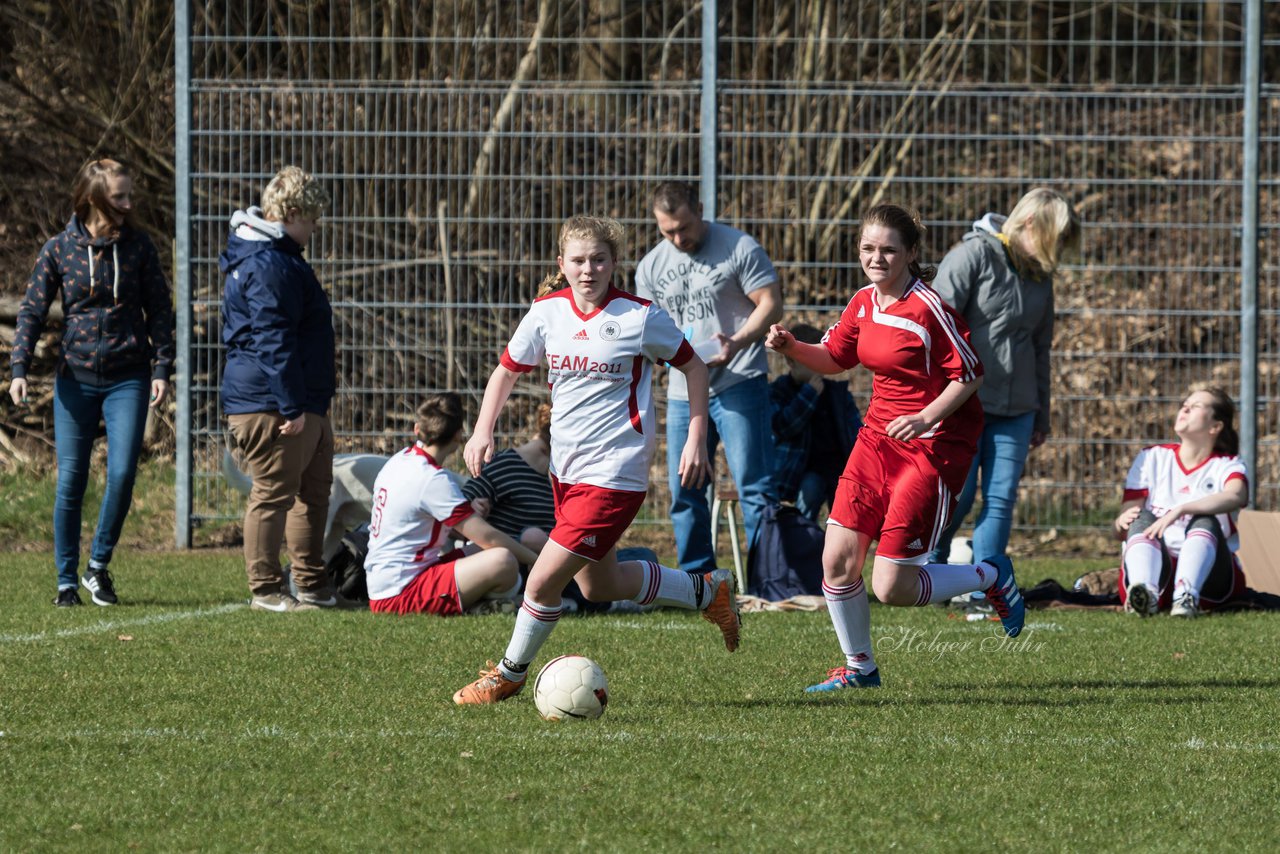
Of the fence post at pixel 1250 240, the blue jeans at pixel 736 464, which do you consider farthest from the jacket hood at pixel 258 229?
the fence post at pixel 1250 240

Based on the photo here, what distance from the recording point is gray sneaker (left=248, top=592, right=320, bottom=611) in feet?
25.7

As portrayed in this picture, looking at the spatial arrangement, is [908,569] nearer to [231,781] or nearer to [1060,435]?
[231,781]

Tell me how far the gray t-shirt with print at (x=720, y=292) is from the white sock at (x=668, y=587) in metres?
2.42

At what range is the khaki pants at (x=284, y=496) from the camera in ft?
25.3

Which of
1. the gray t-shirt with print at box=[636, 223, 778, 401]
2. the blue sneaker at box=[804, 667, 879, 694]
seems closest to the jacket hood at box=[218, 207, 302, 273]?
the gray t-shirt with print at box=[636, 223, 778, 401]

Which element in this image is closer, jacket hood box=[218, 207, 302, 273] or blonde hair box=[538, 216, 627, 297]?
blonde hair box=[538, 216, 627, 297]

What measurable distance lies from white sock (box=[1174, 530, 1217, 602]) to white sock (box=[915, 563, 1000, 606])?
2137mm

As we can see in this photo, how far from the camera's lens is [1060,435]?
1078cm

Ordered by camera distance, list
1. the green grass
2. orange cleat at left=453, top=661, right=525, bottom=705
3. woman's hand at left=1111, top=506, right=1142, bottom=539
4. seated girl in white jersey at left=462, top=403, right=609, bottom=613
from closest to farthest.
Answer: the green grass, orange cleat at left=453, top=661, right=525, bottom=705, seated girl in white jersey at left=462, top=403, right=609, bottom=613, woman's hand at left=1111, top=506, right=1142, bottom=539

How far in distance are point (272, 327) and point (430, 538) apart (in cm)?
120

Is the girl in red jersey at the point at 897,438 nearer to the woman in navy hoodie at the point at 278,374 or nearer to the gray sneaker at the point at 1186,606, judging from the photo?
the gray sneaker at the point at 1186,606

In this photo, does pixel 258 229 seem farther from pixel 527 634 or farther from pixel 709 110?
pixel 709 110

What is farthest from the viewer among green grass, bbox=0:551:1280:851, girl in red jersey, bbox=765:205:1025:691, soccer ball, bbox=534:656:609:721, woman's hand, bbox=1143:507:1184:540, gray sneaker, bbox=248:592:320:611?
woman's hand, bbox=1143:507:1184:540

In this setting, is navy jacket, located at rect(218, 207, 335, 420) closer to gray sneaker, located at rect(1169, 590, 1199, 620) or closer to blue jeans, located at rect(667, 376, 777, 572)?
blue jeans, located at rect(667, 376, 777, 572)
